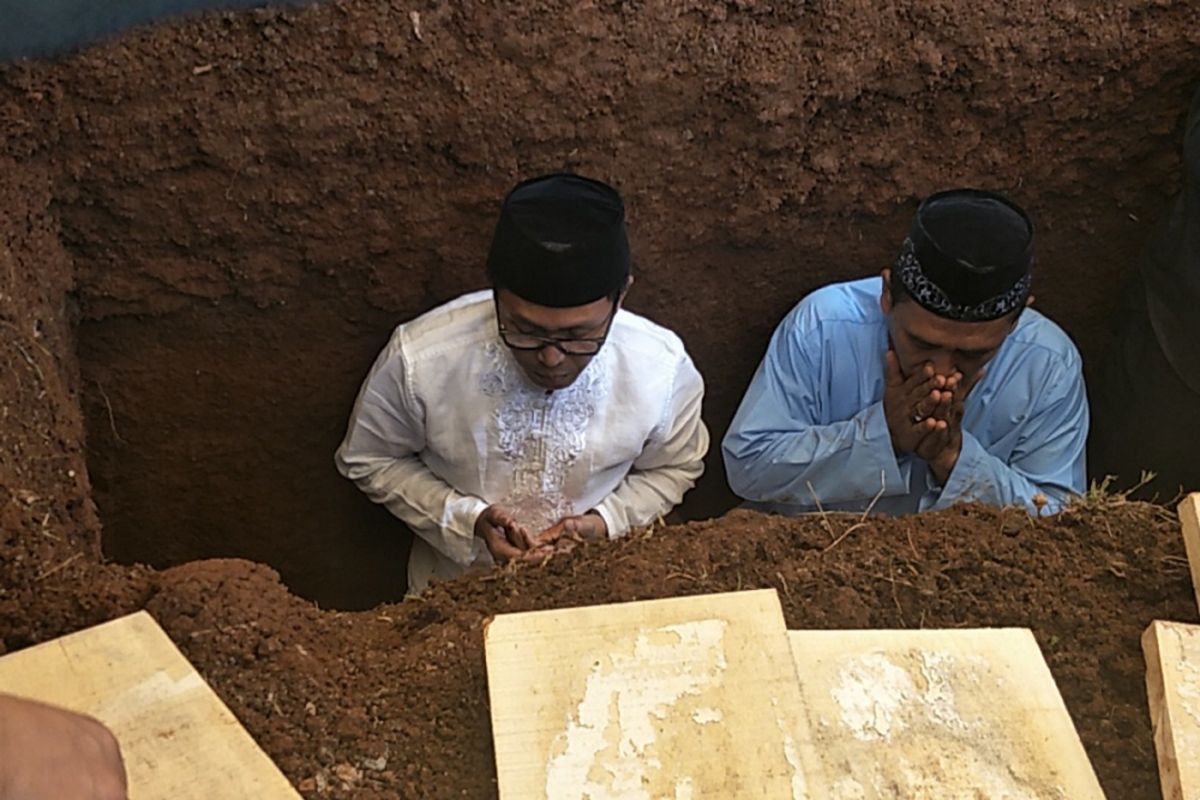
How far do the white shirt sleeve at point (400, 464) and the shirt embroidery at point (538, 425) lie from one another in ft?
0.48

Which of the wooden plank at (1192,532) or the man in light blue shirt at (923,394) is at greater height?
the wooden plank at (1192,532)

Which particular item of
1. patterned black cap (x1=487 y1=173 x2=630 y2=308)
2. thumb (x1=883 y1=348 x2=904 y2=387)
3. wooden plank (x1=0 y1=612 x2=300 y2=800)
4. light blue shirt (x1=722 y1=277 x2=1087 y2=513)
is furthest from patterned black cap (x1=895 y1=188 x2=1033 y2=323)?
wooden plank (x1=0 y1=612 x2=300 y2=800)

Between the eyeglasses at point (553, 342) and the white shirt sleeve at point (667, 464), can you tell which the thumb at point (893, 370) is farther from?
the eyeglasses at point (553, 342)

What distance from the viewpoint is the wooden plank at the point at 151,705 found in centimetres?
167

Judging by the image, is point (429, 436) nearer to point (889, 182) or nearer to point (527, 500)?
point (527, 500)

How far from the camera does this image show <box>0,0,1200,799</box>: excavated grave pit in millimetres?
2068

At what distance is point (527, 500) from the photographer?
10.3 ft

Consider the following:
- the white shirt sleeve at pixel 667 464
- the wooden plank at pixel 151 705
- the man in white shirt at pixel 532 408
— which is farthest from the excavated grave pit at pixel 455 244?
the white shirt sleeve at pixel 667 464

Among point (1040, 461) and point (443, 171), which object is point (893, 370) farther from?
point (443, 171)

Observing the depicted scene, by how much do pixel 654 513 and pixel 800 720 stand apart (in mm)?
1455

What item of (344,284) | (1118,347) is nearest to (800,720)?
(344,284)

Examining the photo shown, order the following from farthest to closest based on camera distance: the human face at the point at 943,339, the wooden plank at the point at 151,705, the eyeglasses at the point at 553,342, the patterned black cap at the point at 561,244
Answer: the human face at the point at 943,339 < the eyeglasses at the point at 553,342 < the patterned black cap at the point at 561,244 < the wooden plank at the point at 151,705

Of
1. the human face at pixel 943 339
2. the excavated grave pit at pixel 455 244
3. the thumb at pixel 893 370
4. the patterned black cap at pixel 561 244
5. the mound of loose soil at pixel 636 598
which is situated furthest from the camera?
the thumb at pixel 893 370

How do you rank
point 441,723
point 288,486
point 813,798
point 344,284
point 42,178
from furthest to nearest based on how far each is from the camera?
point 288,486
point 344,284
point 42,178
point 441,723
point 813,798
